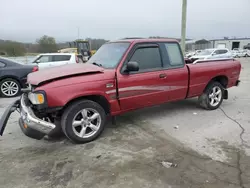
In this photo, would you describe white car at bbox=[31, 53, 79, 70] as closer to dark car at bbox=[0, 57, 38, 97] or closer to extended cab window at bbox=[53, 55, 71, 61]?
extended cab window at bbox=[53, 55, 71, 61]

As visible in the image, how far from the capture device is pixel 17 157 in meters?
3.38

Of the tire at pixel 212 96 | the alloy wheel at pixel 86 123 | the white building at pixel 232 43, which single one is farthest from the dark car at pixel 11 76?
the white building at pixel 232 43

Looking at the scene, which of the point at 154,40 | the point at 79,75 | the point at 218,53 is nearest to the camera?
the point at 79,75

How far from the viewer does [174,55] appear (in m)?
4.81

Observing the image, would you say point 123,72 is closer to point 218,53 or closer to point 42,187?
point 42,187

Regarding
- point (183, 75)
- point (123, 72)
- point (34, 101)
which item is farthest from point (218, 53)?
point (34, 101)

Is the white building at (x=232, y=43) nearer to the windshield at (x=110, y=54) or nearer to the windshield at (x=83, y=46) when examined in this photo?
the windshield at (x=83, y=46)

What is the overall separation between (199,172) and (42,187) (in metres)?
2.09

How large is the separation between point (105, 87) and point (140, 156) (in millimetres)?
1354

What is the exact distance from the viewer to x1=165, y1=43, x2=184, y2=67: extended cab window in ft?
15.5

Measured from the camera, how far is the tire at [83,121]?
11.6ft

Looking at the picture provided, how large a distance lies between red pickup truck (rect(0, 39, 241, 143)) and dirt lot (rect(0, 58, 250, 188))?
15.6 inches

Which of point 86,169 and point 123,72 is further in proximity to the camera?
point 123,72

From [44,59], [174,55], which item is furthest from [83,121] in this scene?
[44,59]
